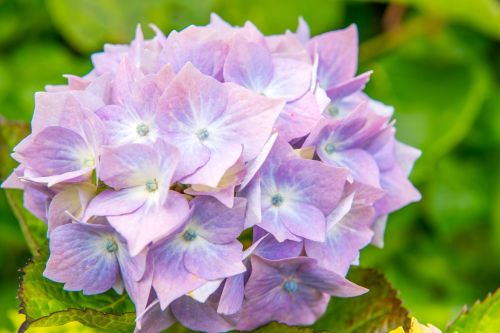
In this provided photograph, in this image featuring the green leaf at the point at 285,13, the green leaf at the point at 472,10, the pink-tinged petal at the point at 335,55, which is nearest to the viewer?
the pink-tinged petal at the point at 335,55

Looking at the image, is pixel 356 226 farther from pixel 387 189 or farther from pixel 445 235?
pixel 445 235

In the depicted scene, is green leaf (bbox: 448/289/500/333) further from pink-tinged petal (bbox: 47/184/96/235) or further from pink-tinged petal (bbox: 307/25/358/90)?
pink-tinged petal (bbox: 47/184/96/235)

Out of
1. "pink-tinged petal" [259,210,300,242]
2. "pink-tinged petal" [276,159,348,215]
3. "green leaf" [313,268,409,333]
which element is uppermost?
"pink-tinged petal" [276,159,348,215]

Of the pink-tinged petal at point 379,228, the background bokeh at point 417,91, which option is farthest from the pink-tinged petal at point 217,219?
the background bokeh at point 417,91

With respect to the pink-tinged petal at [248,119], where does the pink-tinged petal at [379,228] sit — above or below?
below

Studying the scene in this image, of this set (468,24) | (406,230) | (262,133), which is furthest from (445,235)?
(262,133)

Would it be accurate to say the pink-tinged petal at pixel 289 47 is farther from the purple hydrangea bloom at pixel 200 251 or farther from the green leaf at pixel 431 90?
the green leaf at pixel 431 90

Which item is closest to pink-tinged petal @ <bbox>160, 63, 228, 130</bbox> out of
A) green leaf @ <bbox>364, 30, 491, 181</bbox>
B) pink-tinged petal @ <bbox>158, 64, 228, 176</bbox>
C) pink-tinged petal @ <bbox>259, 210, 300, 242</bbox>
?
pink-tinged petal @ <bbox>158, 64, 228, 176</bbox>
